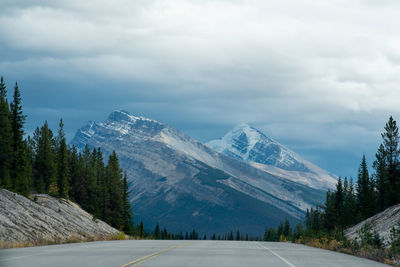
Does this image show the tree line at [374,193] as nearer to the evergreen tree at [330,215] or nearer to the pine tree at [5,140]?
the evergreen tree at [330,215]

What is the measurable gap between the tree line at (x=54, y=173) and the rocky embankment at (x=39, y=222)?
3684 mm

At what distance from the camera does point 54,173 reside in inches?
3305

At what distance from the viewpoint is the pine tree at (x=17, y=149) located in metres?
62.4

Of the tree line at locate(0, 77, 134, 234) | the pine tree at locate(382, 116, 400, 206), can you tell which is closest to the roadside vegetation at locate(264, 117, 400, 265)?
the pine tree at locate(382, 116, 400, 206)

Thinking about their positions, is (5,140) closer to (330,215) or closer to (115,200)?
(115,200)

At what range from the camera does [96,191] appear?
102m

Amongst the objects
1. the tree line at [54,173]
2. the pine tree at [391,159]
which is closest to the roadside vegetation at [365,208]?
the pine tree at [391,159]

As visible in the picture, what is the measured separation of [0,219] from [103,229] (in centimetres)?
3042

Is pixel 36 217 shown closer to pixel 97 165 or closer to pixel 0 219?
pixel 0 219

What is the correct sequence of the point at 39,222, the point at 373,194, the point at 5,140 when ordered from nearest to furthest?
the point at 39,222, the point at 5,140, the point at 373,194

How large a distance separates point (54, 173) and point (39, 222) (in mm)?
36103

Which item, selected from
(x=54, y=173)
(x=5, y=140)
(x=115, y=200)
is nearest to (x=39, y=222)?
(x=5, y=140)

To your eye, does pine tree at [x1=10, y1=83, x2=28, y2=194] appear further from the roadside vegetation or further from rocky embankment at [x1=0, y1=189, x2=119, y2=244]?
the roadside vegetation

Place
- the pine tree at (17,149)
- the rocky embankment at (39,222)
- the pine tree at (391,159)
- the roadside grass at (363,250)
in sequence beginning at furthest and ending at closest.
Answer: the pine tree at (391,159) < the pine tree at (17,149) < the rocky embankment at (39,222) < the roadside grass at (363,250)
